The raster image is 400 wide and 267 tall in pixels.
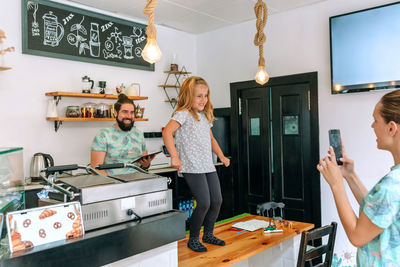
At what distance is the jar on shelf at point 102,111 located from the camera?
3.84 metres

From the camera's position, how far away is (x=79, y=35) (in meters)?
3.83

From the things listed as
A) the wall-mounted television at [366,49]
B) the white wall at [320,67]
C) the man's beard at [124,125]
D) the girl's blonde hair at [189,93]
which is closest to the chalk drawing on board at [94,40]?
the man's beard at [124,125]

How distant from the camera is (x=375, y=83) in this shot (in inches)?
135

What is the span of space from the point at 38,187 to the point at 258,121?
258 cm

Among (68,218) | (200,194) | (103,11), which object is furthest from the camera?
(103,11)

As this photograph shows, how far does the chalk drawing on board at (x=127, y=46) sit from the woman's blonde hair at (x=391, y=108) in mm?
3452

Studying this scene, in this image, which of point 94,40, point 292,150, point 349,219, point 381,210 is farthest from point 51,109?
point 381,210

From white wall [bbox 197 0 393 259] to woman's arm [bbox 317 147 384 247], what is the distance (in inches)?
94.6

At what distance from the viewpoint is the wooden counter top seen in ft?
6.50

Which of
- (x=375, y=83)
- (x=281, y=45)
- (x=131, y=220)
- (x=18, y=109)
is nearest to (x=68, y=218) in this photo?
(x=131, y=220)

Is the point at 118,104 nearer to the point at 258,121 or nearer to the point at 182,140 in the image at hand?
the point at 182,140

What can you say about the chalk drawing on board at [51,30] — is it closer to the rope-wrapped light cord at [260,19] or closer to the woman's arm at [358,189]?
the rope-wrapped light cord at [260,19]

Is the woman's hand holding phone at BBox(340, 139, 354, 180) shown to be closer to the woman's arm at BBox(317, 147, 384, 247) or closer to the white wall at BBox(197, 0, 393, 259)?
the woman's arm at BBox(317, 147, 384, 247)

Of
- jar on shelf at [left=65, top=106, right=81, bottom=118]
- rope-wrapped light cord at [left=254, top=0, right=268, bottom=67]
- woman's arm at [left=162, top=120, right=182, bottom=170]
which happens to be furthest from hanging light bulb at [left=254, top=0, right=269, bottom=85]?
jar on shelf at [left=65, top=106, right=81, bottom=118]
